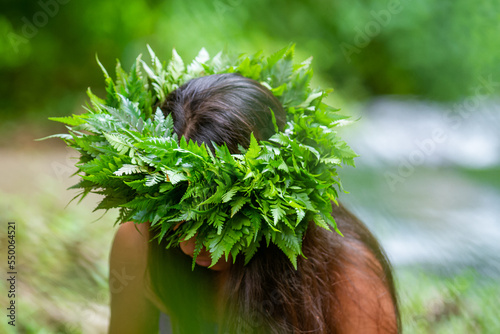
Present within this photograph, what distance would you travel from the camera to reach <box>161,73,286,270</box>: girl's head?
1.39 meters

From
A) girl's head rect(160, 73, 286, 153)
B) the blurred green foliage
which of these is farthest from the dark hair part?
the blurred green foliage

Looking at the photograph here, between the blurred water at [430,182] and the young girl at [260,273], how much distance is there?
1920 millimetres

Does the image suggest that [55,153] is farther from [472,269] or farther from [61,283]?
[472,269]

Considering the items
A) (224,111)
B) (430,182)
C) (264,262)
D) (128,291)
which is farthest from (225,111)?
(430,182)

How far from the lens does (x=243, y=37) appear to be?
5.50 metres

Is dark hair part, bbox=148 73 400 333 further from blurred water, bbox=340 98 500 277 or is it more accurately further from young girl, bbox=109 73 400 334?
blurred water, bbox=340 98 500 277

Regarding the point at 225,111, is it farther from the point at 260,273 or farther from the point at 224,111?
→ the point at 260,273

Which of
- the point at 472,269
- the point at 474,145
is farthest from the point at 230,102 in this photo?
the point at 474,145

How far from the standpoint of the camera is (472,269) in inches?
140

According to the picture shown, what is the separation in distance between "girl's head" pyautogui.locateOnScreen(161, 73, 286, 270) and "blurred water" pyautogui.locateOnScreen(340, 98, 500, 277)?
2279mm

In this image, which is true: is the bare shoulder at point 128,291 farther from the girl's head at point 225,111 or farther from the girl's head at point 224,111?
the girl's head at point 225,111

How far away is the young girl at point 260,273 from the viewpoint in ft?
4.66

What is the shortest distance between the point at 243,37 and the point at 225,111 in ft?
14.1

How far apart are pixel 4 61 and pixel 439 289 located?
524cm
